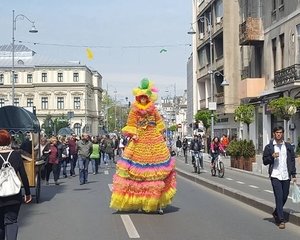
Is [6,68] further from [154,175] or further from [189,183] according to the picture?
[154,175]

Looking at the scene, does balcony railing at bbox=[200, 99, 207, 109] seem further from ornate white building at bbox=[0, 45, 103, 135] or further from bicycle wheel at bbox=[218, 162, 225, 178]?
ornate white building at bbox=[0, 45, 103, 135]

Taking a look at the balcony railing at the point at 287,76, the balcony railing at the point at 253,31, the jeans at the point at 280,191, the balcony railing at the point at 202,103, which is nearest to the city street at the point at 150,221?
the jeans at the point at 280,191

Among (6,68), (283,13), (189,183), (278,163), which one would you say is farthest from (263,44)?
(6,68)

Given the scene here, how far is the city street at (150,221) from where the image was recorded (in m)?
9.89

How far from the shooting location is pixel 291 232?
10.2 meters

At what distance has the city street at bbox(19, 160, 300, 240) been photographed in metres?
9.89

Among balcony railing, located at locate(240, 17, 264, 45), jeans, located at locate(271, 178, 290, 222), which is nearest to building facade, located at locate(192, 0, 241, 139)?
balcony railing, located at locate(240, 17, 264, 45)

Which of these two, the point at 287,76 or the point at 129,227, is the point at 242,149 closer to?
the point at 287,76

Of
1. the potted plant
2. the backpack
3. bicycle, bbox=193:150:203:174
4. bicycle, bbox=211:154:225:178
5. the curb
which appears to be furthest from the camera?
the potted plant

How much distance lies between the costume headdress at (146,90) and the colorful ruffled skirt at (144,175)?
731 millimetres

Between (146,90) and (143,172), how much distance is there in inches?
68.2

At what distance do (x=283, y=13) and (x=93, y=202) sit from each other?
75.9ft

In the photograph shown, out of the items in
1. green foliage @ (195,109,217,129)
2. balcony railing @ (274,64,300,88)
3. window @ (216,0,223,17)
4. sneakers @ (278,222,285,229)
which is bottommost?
sneakers @ (278,222,285,229)

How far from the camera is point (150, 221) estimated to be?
11398mm
